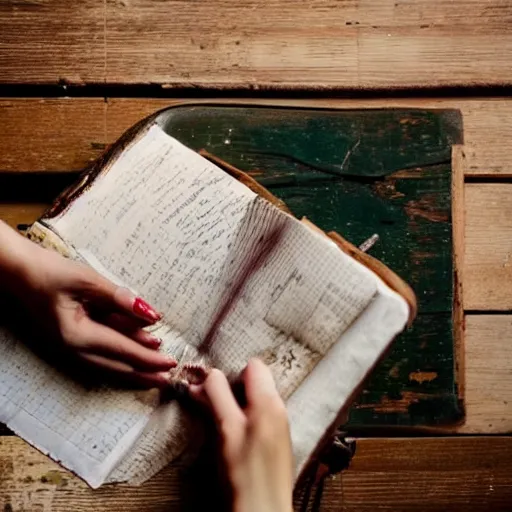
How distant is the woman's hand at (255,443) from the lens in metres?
0.66

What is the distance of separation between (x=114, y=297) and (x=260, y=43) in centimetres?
42

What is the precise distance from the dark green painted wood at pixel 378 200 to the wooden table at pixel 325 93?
0.05m

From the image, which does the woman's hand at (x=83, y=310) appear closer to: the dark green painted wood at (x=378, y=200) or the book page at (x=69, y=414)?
the book page at (x=69, y=414)

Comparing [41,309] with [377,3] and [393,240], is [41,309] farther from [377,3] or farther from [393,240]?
[377,3]

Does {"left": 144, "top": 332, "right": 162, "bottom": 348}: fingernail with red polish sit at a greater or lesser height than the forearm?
lesser

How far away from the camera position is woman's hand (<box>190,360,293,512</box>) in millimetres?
662

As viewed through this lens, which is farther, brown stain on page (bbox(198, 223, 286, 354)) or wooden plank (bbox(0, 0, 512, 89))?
wooden plank (bbox(0, 0, 512, 89))

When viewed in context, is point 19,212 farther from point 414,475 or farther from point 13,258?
point 414,475

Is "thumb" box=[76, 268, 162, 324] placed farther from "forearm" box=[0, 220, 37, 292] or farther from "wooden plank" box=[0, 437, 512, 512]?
"wooden plank" box=[0, 437, 512, 512]

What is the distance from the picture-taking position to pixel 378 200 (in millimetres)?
833

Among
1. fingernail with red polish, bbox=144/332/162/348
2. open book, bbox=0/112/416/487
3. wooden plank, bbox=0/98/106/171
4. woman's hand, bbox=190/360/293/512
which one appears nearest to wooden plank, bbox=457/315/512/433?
open book, bbox=0/112/416/487

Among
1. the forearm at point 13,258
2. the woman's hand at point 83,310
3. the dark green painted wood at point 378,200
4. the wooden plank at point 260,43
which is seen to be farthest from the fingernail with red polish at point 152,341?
the wooden plank at point 260,43

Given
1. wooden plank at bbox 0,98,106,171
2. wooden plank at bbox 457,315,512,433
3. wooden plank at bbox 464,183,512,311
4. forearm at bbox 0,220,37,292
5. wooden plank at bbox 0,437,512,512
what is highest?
wooden plank at bbox 0,98,106,171

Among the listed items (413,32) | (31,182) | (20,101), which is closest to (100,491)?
(31,182)
